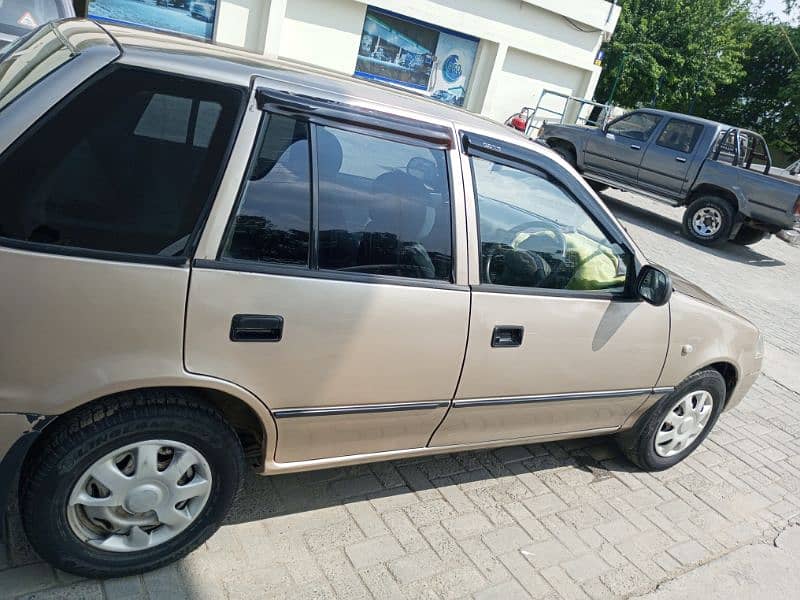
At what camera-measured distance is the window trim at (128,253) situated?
6.55 ft

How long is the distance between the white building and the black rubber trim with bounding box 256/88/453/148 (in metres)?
11.5

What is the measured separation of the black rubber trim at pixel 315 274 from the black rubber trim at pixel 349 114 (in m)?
0.53

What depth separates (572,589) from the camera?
9.75 feet

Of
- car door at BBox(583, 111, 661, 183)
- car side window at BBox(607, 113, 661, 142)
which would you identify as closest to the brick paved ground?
car door at BBox(583, 111, 661, 183)

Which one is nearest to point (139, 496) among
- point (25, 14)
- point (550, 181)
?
point (550, 181)

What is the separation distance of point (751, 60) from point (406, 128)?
33298 millimetres

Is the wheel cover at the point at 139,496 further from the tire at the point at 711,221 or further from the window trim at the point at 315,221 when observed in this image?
the tire at the point at 711,221

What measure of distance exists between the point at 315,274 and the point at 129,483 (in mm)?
939

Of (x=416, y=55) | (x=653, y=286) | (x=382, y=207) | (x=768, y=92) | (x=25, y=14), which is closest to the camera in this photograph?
(x=382, y=207)

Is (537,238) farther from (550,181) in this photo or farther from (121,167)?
(121,167)

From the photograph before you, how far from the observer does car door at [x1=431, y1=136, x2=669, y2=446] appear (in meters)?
2.90

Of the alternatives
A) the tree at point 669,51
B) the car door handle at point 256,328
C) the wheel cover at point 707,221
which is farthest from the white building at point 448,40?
the car door handle at point 256,328

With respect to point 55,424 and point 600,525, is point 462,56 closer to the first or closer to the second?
point 600,525

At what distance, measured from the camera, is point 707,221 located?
38.7 feet
